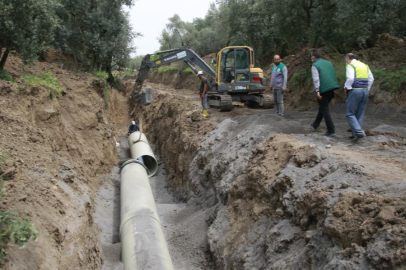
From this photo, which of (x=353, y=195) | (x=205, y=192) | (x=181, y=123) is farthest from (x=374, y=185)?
(x=181, y=123)

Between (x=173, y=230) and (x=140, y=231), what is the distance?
189 cm

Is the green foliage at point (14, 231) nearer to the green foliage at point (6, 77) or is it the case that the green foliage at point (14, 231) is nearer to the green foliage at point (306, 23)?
the green foliage at point (6, 77)

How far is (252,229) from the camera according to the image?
22.8ft

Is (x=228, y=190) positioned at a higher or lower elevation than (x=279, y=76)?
lower

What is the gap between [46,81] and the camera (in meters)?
11.9

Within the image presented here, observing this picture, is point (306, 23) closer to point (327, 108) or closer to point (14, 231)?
point (327, 108)

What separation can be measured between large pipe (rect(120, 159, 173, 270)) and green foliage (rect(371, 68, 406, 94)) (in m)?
8.85

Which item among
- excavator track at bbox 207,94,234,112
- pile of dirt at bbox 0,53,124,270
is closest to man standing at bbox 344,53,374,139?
pile of dirt at bbox 0,53,124,270

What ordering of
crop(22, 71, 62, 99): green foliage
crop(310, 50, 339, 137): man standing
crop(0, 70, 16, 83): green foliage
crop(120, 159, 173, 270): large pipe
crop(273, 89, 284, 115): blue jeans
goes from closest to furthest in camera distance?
crop(120, 159, 173, 270): large pipe < crop(310, 50, 339, 137): man standing < crop(0, 70, 16, 83): green foliage < crop(273, 89, 284, 115): blue jeans < crop(22, 71, 62, 99): green foliage

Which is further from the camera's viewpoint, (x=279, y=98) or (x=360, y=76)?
(x=279, y=98)

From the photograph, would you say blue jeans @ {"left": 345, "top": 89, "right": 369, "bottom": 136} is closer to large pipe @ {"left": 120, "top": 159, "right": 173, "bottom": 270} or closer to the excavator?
large pipe @ {"left": 120, "top": 159, "right": 173, "bottom": 270}

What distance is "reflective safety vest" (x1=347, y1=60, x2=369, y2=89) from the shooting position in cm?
759

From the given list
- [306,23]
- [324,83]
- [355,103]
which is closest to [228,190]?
[324,83]

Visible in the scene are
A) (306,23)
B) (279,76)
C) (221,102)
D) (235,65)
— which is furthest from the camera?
(306,23)
